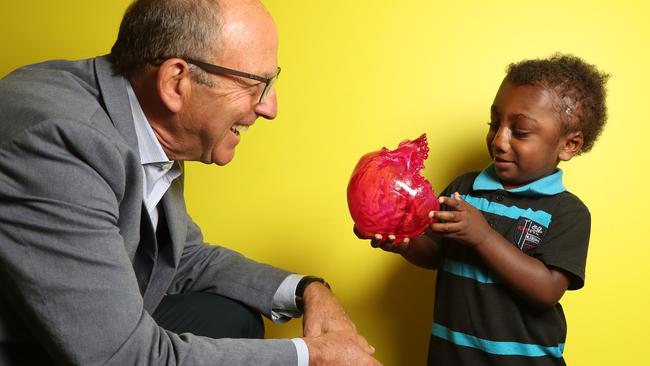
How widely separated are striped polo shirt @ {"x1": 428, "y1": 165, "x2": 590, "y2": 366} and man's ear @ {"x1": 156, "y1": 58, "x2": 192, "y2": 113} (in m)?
0.72

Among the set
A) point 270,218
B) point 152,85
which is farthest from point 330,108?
point 152,85

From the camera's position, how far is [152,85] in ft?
4.19

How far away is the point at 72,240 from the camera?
1022 millimetres

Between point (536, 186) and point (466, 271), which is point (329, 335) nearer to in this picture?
point (466, 271)

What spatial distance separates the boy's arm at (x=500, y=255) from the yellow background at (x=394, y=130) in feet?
1.61

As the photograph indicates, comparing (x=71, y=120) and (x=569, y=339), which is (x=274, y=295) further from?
(x=569, y=339)

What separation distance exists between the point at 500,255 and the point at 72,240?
0.86 metres

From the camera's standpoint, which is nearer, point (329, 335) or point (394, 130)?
point (329, 335)

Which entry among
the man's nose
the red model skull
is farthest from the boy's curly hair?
the man's nose

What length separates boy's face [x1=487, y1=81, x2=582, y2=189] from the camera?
151 cm

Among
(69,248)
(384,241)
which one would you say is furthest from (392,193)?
(69,248)

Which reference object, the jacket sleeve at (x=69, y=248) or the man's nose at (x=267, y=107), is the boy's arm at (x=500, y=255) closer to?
the man's nose at (x=267, y=107)

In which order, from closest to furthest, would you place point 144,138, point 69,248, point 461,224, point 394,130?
point 69,248
point 144,138
point 461,224
point 394,130

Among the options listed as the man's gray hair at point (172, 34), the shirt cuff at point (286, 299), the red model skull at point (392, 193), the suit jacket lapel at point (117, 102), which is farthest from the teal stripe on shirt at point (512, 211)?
the suit jacket lapel at point (117, 102)
